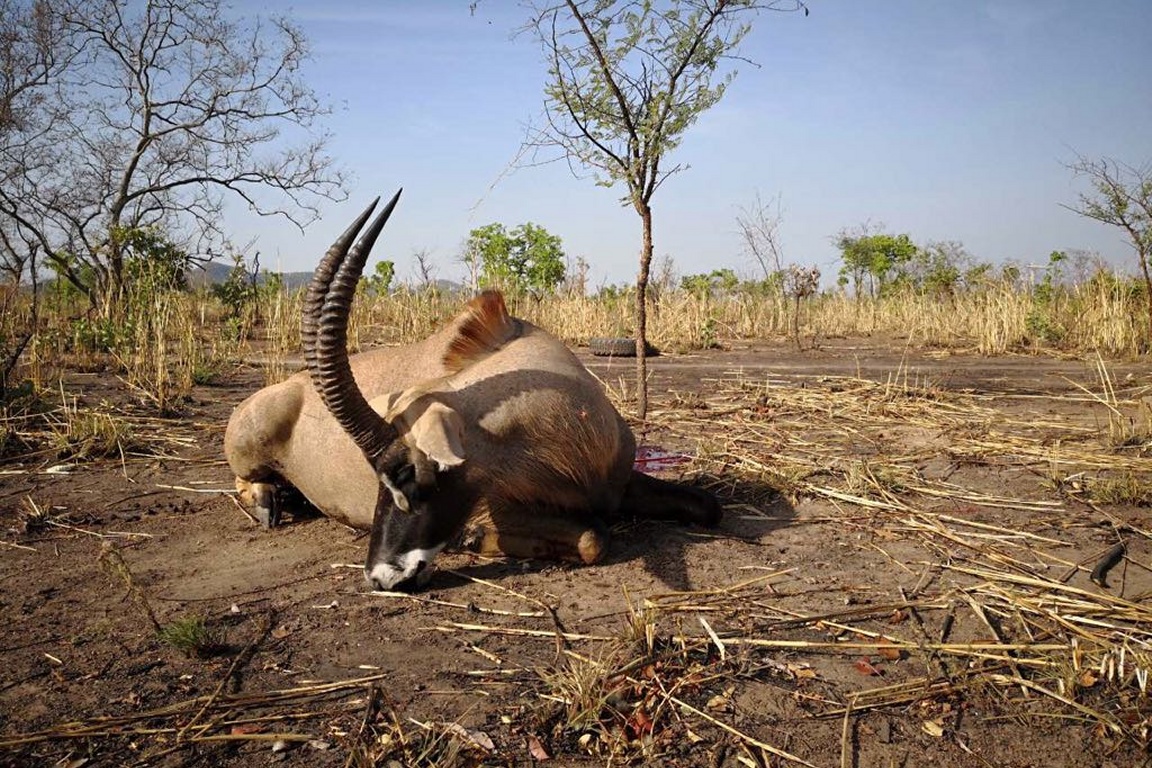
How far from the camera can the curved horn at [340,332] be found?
3.42m

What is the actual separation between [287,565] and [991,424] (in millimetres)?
5494

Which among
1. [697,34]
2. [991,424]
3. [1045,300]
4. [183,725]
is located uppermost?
[697,34]

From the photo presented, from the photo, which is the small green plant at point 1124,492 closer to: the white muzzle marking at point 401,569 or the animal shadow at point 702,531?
the animal shadow at point 702,531

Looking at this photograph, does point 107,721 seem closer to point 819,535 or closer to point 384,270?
point 819,535

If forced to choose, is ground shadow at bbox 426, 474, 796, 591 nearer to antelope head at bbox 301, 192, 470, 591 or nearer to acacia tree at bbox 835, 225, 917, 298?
antelope head at bbox 301, 192, 470, 591

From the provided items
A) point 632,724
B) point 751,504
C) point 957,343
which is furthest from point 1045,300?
point 632,724

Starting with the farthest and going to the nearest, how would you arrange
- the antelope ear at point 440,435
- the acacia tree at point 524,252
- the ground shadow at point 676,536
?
the acacia tree at point 524,252
the ground shadow at point 676,536
the antelope ear at point 440,435

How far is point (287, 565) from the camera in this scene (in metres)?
4.11

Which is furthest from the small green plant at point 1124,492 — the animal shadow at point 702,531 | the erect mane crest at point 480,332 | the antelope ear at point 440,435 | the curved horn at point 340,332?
the curved horn at point 340,332

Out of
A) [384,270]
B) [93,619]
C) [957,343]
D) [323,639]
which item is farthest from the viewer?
[384,270]

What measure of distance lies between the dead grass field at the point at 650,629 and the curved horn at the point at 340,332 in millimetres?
793

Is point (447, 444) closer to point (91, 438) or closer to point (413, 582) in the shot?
point (413, 582)

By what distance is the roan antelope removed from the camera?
3.49m

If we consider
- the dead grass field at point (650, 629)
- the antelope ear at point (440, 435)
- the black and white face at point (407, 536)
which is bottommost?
the dead grass field at point (650, 629)
